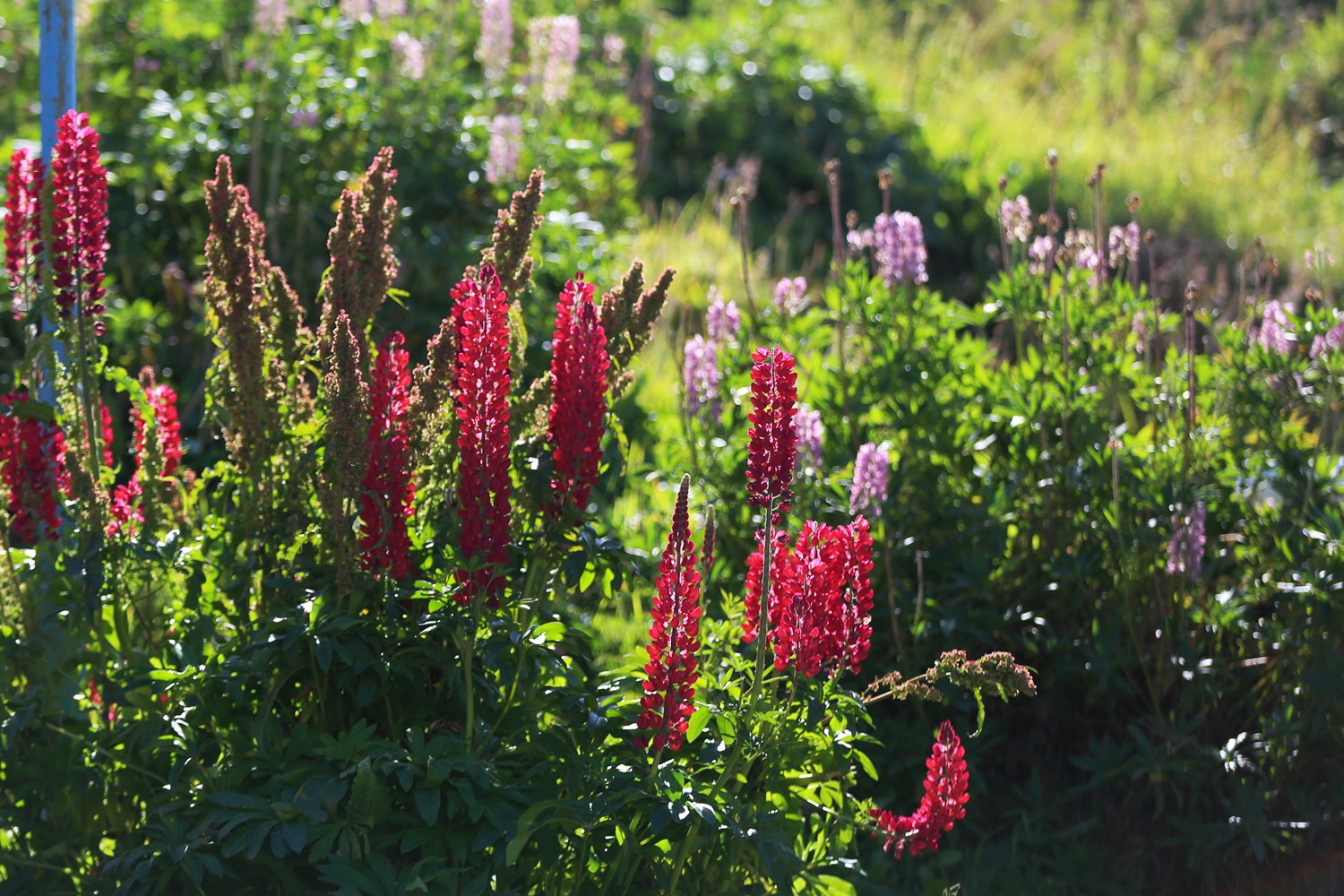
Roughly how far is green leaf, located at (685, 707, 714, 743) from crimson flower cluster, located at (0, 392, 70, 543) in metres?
1.52

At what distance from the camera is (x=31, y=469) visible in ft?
9.14

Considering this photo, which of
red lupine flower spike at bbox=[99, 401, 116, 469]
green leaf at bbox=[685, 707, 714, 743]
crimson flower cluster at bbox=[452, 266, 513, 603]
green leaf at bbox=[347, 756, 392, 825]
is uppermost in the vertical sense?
crimson flower cluster at bbox=[452, 266, 513, 603]

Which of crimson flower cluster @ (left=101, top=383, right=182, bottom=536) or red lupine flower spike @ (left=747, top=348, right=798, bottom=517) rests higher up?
red lupine flower spike @ (left=747, top=348, right=798, bottom=517)

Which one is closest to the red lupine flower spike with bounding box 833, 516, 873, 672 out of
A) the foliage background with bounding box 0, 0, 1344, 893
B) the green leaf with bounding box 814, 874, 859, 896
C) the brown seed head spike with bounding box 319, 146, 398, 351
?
the green leaf with bounding box 814, 874, 859, 896

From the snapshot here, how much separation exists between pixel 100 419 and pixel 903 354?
6.87 feet

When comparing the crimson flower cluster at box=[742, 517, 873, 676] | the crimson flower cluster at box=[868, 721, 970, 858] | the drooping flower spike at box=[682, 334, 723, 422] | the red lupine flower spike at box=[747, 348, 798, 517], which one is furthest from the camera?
the drooping flower spike at box=[682, 334, 723, 422]

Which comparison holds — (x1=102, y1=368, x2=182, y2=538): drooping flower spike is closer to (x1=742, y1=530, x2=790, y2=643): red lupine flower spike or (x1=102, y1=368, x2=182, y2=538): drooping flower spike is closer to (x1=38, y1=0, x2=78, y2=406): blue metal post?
(x1=38, y1=0, x2=78, y2=406): blue metal post

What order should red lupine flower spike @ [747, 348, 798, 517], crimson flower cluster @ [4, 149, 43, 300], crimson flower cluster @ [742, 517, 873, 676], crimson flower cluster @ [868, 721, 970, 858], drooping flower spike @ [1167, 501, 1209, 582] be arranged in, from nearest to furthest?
red lupine flower spike @ [747, 348, 798, 517] < crimson flower cluster @ [742, 517, 873, 676] < crimson flower cluster @ [868, 721, 970, 858] < crimson flower cluster @ [4, 149, 43, 300] < drooping flower spike @ [1167, 501, 1209, 582]

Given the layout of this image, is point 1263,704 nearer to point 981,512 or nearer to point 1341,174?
point 981,512

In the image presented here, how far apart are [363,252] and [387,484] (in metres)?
0.51

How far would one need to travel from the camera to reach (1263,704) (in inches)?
131

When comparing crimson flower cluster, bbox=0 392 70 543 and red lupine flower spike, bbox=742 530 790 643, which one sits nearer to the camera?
red lupine flower spike, bbox=742 530 790 643

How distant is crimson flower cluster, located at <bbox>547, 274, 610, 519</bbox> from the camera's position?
2.34 m

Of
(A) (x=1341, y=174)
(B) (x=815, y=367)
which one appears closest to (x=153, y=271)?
(B) (x=815, y=367)
